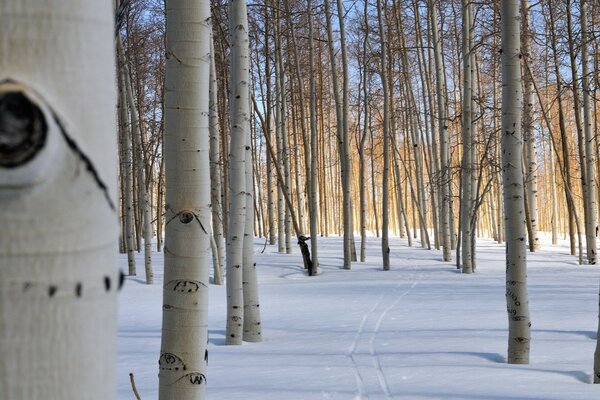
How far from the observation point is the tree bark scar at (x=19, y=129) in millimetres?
520

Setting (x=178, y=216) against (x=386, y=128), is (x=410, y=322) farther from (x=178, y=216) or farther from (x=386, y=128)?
(x=386, y=128)

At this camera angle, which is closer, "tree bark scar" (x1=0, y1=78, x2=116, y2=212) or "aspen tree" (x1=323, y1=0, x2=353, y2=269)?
"tree bark scar" (x1=0, y1=78, x2=116, y2=212)

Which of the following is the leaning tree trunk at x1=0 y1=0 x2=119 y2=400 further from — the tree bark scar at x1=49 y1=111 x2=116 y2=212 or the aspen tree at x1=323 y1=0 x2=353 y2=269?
the aspen tree at x1=323 y1=0 x2=353 y2=269

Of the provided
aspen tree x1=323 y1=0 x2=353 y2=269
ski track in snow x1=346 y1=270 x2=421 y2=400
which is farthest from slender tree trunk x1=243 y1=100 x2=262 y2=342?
aspen tree x1=323 y1=0 x2=353 y2=269

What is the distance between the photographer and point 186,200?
2.52 m

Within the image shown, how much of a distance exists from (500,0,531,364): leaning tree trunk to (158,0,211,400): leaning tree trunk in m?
3.47

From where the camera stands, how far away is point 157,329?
810 centimetres

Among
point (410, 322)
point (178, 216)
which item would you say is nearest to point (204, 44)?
point (178, 216)

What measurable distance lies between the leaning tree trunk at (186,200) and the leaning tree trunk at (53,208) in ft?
6.29

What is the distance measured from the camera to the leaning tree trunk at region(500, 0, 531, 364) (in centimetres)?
536

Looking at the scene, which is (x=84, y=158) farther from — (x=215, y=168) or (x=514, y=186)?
(x=215, y=168)

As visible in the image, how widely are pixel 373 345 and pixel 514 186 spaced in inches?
84.5

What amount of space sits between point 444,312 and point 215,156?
424cm

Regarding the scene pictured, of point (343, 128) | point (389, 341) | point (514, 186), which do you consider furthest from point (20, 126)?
point (343, 128)
